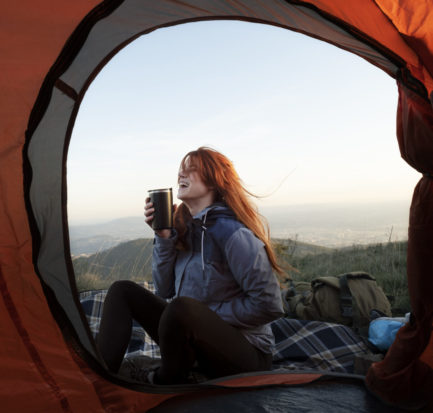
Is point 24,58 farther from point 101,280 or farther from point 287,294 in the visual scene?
point 101,280

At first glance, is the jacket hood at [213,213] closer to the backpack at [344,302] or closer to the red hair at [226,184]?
the red hair at [226,184]

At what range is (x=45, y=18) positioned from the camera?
1.37m

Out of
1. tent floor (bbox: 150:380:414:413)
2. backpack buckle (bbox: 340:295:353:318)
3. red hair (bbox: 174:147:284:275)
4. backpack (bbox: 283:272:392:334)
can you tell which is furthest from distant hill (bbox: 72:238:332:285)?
tent floor (bbox: 150:380:414:413)

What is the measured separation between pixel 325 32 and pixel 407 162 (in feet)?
1.62

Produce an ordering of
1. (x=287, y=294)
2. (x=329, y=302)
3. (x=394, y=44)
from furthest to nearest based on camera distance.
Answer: (x=287, y=294)
(x=329, y=302)
(x=394, y=44)

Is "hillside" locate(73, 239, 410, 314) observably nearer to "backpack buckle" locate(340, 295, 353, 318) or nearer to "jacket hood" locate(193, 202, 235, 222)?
"backpack buckle" locate(340, 295, 353, 318)

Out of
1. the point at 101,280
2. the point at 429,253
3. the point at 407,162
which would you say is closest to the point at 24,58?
the point at 407,162

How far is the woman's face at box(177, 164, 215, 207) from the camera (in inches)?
72.8

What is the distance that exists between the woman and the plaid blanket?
443 millimetres

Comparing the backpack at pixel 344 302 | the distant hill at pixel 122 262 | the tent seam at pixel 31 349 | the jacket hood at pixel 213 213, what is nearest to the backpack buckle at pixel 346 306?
the backpack at pixel 344 302

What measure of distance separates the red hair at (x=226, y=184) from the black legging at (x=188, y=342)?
1.33ft

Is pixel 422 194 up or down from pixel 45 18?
down

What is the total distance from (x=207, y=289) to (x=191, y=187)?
0.43 meters

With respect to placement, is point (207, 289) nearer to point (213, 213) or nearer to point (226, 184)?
point (213, 213)
